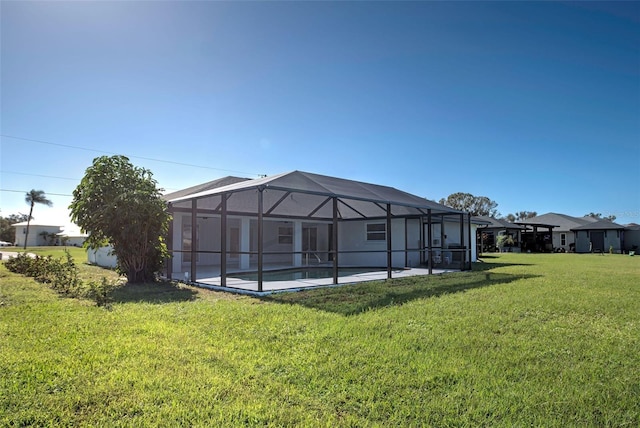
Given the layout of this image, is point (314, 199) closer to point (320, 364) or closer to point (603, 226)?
point (320, 364)

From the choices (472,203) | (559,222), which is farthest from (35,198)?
(559,222)

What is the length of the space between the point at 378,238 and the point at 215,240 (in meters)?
7.24

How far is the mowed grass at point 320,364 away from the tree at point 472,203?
54.9 m

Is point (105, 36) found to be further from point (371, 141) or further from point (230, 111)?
point (371, 141)

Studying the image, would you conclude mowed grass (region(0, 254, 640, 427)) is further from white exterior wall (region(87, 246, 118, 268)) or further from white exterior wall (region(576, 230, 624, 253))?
white exterior wall (region(576, 230, 624, 253))

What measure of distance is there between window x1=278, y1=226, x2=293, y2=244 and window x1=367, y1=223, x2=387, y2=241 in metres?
3.69

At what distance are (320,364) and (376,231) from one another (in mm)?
13814

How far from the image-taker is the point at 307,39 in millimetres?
10469

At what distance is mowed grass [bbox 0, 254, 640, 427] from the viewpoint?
2.69m

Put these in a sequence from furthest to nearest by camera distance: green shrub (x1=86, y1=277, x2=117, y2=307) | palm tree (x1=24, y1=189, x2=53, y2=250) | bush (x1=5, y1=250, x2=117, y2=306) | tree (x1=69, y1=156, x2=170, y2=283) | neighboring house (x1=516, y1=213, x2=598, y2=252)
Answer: palm tree (x1=24, y1=189, x2=53, y2=250), neighboring house (x1=516, y1=213, x2=598, y2=252), tree (x1=69, y1=156, x2=170, y2=283), bush (x1=5, y1=250, x2=117, y2=306), green shrub (x1=86, y1=277, x2=117, y2=307)

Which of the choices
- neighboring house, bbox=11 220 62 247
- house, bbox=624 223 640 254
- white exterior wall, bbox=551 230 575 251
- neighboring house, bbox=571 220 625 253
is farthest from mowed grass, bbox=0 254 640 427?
neighboring house, bbox=11 220 62 247

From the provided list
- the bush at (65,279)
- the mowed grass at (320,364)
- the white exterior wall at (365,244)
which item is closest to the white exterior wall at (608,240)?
the white exterior wall at (365,244)

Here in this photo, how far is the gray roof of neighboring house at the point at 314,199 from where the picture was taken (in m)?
10.4

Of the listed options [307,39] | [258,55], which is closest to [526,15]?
[307,39]
